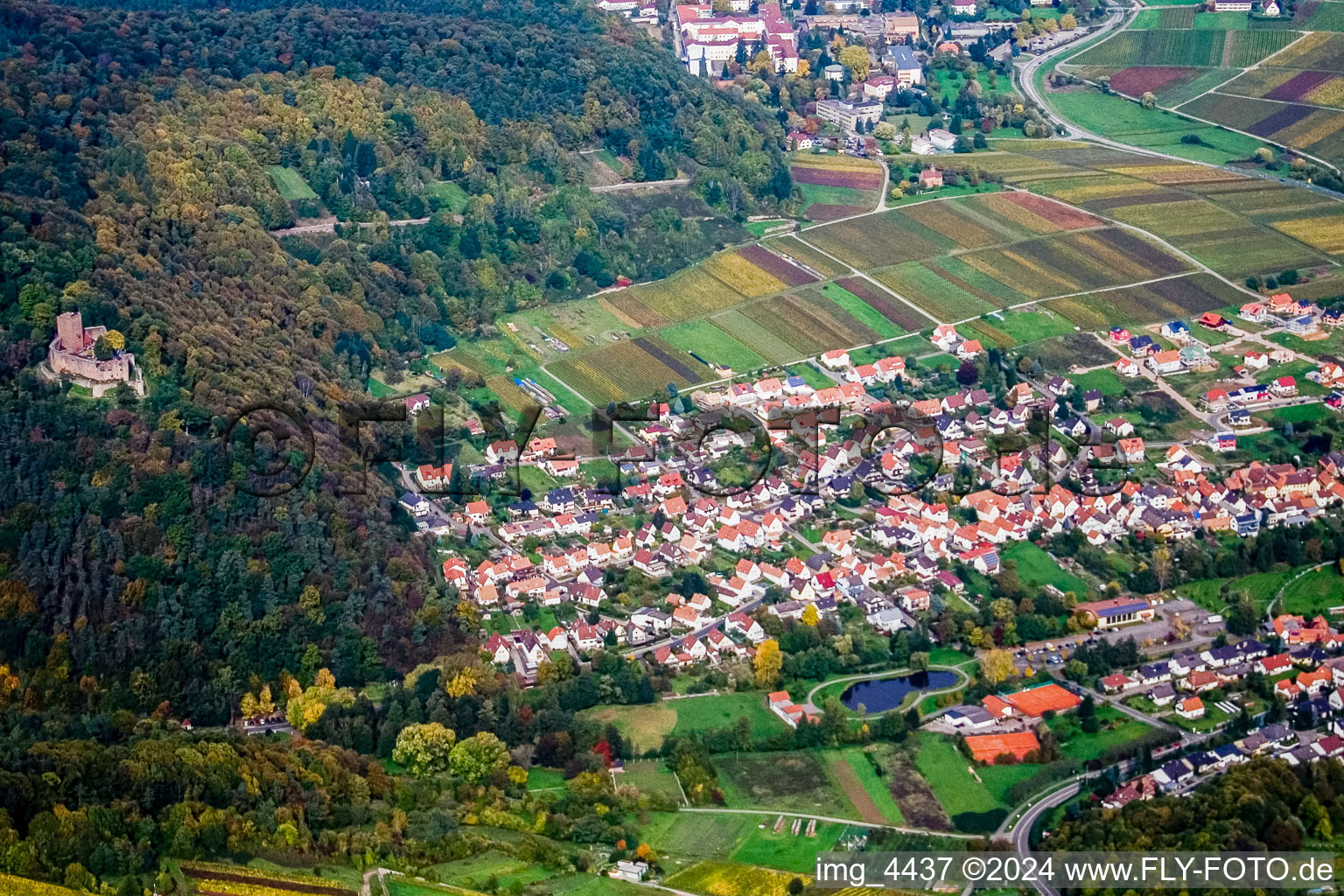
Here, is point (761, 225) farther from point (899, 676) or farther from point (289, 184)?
point (899, 676)

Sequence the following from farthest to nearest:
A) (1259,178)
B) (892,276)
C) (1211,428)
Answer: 1. (1259,178)
2. (892,276)
3. (1211,428)

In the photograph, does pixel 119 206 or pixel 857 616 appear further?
pixel 119 206

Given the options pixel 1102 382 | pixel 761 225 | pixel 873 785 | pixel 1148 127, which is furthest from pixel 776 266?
pixel 873 785

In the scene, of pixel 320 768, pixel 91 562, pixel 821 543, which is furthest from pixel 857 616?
pixel 91 562

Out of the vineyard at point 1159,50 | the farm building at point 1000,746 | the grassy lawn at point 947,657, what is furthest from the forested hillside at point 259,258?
the vineyard at point 1159,50

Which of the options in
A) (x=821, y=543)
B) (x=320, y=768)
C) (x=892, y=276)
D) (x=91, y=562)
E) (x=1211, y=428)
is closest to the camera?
(x=320, y=768)

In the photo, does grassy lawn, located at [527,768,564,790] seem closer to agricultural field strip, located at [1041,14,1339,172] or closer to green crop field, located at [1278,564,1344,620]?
green crop field, located at [1278,564,1344,620]

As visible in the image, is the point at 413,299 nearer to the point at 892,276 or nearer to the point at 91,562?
the point at 892,276
